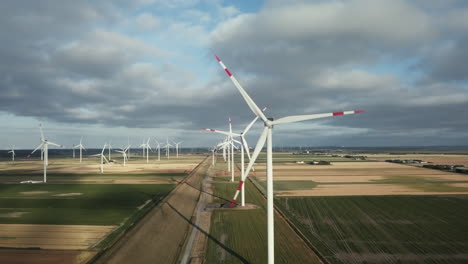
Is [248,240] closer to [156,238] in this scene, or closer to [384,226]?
[156,238]

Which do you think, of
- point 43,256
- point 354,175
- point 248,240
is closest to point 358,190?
point 354,175

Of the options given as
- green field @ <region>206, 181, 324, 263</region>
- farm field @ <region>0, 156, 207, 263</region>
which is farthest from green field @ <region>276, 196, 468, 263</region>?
farm field @ <region>0, 156, 207, 263</region>

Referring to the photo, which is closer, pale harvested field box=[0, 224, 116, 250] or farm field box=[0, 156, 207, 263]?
farm field box=[0, 156, 207, 263]

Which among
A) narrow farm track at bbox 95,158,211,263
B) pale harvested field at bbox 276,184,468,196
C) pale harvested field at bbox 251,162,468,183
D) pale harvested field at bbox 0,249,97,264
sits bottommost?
narrow farm track at bbox 95,158,211,263

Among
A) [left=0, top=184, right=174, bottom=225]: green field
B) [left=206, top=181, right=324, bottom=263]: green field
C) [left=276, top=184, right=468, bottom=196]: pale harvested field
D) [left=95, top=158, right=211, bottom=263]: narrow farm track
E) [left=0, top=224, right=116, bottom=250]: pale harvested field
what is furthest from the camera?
[left=276, top=184, right=468, bottom=196]: pale harvested field

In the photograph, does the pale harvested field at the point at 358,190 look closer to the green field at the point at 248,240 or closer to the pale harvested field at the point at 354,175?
the pale harvested field at the point at 354,175

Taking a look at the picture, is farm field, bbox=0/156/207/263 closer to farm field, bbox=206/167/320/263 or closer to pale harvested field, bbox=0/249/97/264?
pale harvested field, bbox=0/249/97/264

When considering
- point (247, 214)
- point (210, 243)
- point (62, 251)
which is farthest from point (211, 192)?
point (62, 251)
